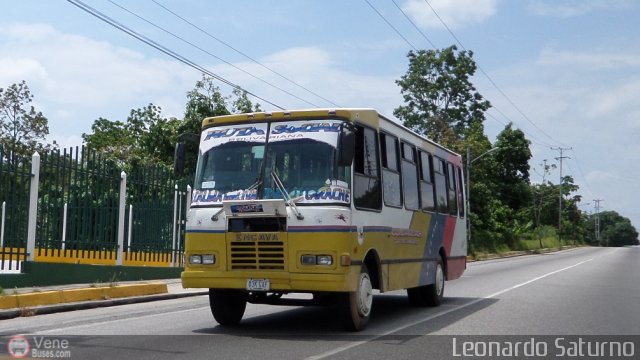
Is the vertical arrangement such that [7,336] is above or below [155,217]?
below

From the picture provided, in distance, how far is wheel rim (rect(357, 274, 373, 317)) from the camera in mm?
9766

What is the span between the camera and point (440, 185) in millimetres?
14172

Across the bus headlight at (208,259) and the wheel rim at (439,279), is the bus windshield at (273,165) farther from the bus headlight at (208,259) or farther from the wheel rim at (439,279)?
the wheel rim at (439,279)

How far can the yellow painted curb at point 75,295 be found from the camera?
1170cm

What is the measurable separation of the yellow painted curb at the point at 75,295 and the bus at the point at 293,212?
3569 millimetres

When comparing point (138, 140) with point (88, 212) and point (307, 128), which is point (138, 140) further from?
point (307, 128)

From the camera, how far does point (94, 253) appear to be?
1688 centimetres

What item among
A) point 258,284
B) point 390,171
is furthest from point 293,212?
point 390,171

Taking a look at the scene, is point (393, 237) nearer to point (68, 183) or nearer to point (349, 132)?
point (349, 132)

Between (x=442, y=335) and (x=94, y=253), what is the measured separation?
9846 mm

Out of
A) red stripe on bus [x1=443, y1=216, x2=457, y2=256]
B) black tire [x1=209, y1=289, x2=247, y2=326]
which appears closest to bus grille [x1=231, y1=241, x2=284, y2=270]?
black tire [x1=209, y1=289, x2=247, y2=326]

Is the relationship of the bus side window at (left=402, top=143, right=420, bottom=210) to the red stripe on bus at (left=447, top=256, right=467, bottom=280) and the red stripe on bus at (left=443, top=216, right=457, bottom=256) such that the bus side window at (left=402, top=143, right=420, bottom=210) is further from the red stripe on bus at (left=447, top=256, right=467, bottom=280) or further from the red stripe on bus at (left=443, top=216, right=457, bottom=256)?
the red stripe on bus at (left=447, top=256, right=467, bottom=280)

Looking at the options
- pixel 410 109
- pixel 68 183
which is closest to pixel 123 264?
pixel 68 183

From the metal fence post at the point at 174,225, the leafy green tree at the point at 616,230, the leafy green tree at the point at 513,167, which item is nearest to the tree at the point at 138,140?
the metal fence post at the point at 174,225
